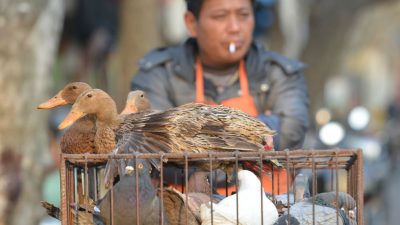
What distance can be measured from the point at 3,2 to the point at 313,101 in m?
7.78

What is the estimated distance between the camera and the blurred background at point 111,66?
8852 millimetres

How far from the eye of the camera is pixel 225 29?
675cm

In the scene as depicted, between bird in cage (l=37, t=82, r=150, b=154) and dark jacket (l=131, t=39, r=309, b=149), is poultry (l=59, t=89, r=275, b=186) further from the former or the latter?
dark jacket (l=131, t=39, r=309, b=149)

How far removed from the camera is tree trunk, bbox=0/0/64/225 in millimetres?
8727

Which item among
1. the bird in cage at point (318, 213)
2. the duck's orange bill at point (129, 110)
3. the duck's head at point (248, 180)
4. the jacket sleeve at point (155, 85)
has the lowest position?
the bird in cage at point (318, 213)

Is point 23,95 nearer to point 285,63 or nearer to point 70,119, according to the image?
point 285,63

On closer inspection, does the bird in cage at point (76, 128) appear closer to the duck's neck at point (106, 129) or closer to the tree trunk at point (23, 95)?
the duck's neck at point (106, 129)

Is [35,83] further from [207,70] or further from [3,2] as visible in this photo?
[207,70]

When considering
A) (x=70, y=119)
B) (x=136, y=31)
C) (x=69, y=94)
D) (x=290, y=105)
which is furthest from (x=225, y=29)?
(x=136, y=31)

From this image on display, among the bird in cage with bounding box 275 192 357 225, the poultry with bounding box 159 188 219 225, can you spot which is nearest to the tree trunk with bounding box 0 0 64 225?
the poultry with bounding box 159 188 219 225

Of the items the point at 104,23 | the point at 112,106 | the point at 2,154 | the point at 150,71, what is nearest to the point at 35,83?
the point at 2,154

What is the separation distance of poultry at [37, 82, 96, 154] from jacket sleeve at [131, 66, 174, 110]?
1338 millimetres

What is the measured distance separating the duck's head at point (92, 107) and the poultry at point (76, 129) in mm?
149

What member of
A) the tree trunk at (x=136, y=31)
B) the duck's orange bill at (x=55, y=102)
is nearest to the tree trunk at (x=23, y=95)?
the duck's orange bill at (x=55, y=102)
